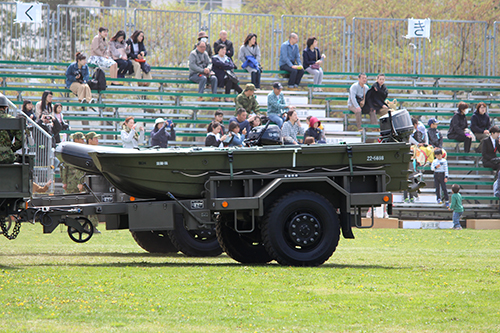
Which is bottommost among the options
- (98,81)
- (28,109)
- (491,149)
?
(491,149)

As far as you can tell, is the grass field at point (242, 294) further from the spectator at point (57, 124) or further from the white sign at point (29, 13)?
the white sign at point (29, 13)

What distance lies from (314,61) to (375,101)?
2.97 m

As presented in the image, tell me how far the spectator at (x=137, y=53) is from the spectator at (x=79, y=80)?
1633 millimetres

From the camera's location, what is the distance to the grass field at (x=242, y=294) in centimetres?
623

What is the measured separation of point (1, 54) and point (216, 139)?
12285 millimetres

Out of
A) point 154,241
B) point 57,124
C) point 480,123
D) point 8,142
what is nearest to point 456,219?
point 480,123

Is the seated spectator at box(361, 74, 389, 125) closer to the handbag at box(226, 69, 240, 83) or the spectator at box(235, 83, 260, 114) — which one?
the handbag at box(226, 69, 240, 83)

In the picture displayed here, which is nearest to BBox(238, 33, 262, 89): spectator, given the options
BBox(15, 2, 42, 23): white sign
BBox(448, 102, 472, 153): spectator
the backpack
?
the backpack

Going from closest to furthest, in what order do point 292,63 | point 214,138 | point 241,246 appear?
point 241,246 → point 214,138 → point 292,63

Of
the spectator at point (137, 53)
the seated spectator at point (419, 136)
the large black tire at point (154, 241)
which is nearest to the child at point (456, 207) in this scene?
the seated spectator at point (419, 136)

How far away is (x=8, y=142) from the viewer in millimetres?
9883

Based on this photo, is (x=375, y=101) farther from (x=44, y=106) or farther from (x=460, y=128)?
(x=44, y=106)

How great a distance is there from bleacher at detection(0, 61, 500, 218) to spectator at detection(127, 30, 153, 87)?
43 centimetres

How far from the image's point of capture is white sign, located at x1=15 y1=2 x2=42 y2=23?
2502cm
